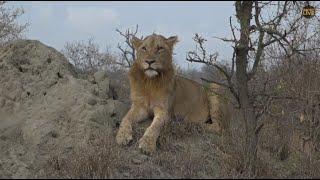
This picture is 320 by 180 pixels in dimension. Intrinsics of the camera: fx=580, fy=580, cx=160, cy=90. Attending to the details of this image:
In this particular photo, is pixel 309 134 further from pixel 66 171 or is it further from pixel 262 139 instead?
pixel 66 171

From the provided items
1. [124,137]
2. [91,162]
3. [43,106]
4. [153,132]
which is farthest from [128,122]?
[91,162]

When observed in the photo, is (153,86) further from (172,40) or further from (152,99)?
(172,40)

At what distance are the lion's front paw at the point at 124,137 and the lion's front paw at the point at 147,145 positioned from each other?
25 cm

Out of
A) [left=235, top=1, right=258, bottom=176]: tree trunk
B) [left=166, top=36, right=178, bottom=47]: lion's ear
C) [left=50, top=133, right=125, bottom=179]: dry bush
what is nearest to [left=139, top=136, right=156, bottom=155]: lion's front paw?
[left=50, top=133, right=125, bottom=179]: dry bush

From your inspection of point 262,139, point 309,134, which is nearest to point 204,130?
point 262,139

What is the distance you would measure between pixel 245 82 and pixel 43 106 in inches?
146

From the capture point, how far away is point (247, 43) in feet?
25.3

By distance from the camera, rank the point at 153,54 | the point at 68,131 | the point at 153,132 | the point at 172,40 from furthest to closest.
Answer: the point at 172,40
the point at 153,54
the point at 68,131
the point at 153,132

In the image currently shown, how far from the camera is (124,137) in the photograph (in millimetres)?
8961

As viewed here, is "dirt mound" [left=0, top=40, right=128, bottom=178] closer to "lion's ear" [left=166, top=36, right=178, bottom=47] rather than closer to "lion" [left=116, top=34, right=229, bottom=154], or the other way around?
"lion" [left=116, top=34, right=229, bottom=154]

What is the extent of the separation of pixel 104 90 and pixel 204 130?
76.4 inches

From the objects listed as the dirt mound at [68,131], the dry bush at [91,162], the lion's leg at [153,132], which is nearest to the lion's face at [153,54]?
the lion's leg at [153,132]

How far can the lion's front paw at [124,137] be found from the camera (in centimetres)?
890

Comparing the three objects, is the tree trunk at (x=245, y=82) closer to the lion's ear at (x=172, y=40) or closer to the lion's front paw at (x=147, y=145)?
the lion's front paw at (x=147, y=145)
